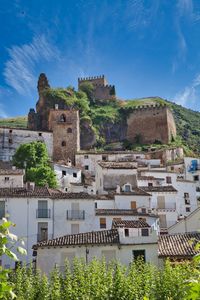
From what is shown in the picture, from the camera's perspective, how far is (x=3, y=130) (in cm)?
7238

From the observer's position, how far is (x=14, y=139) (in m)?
72.3

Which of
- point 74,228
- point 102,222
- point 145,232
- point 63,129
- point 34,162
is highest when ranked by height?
point 63,129

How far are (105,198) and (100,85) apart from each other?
7254cm

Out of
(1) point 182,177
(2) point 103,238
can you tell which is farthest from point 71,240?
(1) point 182,177

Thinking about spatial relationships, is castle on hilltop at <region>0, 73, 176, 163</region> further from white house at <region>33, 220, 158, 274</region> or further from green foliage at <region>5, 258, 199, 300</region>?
green foliage at <region>5, 258, 199, 300</region>

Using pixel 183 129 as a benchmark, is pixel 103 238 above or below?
below

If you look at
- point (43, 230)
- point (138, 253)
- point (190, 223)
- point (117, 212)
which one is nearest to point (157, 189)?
point (117, 212)

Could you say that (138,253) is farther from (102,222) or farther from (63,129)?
(63,129)

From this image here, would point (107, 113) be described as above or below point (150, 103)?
below

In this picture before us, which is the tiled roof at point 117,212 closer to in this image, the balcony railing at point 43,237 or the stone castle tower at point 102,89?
the balcony railing at point 43,237

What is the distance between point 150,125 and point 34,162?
39692 millimetres

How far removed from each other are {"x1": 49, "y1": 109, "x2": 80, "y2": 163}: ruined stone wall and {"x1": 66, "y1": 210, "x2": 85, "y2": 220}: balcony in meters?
33.5

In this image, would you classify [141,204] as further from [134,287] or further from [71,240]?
[134,287]

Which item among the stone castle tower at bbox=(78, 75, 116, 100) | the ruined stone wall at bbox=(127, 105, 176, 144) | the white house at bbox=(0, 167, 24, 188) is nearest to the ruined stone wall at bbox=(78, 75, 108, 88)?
the stone castle tower at bbox=(78, 75, 116, 100)
